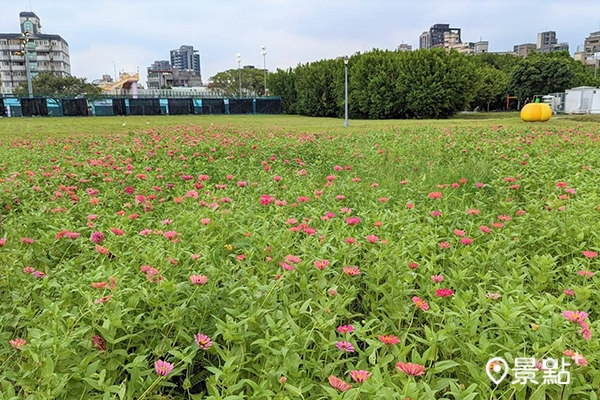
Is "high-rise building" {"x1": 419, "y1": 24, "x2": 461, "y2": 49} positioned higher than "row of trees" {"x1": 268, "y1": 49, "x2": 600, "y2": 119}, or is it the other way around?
"high-rise building" {"x1": 419, "y1": 24, "x2": 461, "y2": 49}

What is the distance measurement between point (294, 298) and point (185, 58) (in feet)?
604

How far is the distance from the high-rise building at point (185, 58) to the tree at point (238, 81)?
115 m

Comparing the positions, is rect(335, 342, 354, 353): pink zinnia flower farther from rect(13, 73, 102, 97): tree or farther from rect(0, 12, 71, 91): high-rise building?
rect(0, 12, 71, 91): high-rise building

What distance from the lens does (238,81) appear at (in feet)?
193

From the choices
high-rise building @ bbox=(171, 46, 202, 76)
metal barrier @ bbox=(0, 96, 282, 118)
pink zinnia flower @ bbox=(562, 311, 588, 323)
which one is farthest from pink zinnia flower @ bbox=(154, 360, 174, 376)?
high-rise building @ bbox=(171, 46, 202, 76)

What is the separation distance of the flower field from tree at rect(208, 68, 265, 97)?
56.7 m

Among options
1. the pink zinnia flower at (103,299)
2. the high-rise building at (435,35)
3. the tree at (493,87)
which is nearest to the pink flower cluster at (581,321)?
the pink zinnia flower at (103,299)

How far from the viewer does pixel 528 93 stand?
126 ft

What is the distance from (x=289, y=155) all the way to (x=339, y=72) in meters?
24.3

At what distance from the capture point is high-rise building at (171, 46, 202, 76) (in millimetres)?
169125

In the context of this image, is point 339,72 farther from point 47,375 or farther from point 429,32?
point 429,32

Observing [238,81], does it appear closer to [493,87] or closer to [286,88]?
[286,88]

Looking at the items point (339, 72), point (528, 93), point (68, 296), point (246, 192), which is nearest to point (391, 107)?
point (339, 72)

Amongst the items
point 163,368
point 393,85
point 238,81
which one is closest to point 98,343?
point 163,368
